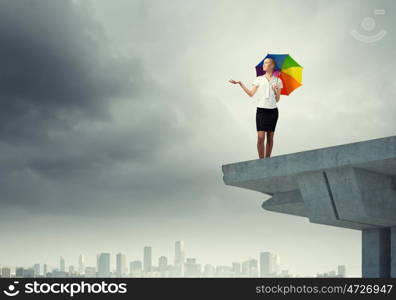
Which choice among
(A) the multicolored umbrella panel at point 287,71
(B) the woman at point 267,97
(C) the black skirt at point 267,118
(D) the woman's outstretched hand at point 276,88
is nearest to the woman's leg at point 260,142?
(B) the woman at point 267,97

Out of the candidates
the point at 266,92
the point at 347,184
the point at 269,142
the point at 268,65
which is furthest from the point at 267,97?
the point at 347,184

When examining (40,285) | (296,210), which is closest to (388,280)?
(296,210)

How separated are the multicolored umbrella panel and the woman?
191 mm

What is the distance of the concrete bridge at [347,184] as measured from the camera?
1703 centimetres

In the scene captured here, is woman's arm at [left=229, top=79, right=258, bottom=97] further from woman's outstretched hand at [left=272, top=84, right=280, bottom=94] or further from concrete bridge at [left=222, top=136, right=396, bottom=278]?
concrete bridge at [left=222, top=136, right=396, bottom=278]

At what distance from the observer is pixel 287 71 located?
18.8 m

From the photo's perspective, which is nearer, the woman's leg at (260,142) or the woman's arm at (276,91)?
the woman's arm at (276,91)

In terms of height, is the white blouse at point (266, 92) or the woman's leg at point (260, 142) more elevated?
the white blouse at point (266, 92)

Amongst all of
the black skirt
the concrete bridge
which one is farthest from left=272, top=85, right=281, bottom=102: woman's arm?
the concrete bridge

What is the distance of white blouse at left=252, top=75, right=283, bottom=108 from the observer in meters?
18.4

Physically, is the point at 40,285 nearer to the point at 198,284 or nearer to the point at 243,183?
the point at 198,284

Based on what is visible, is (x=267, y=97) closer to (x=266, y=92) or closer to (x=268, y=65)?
(x=266, y=92)

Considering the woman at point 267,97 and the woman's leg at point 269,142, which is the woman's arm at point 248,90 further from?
the woman's leg at point 269,142

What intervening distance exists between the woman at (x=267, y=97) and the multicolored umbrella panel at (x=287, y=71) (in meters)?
0.19
